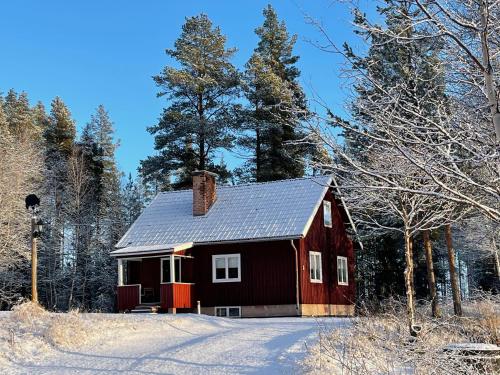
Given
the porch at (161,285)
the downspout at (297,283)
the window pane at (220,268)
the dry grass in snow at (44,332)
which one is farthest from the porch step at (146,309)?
the dry grass in snow at (44,332)

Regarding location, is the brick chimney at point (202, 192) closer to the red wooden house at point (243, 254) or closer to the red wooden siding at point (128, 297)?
the red wooden house at point (243, 254)

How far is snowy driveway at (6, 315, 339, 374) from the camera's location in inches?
426

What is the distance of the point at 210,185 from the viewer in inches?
1213

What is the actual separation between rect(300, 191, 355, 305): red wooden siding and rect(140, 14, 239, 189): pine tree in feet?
40.1

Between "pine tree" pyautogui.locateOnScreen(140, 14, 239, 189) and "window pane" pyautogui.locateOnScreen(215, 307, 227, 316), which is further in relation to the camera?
"pine tree" pyautogui.locateOnScreen(140, 14, 239, 189)

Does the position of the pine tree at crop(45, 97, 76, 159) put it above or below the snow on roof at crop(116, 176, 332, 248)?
above

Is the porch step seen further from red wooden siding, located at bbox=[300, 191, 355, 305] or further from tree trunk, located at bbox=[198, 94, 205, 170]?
tree trunk, located at bbox=[198, 94, 205, 170]

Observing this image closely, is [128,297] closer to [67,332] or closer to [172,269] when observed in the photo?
[172,269]

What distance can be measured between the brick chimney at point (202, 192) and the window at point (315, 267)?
5881mm

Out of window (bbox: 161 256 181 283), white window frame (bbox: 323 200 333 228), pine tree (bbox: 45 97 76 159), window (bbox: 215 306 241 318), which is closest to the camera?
window (bbox: 215 306 241 318)

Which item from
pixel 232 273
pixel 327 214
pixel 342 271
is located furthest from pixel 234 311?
pixel 327 214

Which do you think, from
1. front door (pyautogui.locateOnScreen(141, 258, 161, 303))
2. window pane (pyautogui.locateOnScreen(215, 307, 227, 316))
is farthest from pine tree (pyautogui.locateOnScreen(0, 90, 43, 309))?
window pane (pyautogui.locateOnScreen(215, 307, 227, 316))

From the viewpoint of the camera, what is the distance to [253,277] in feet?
88.0

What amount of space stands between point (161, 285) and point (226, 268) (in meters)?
2.99
